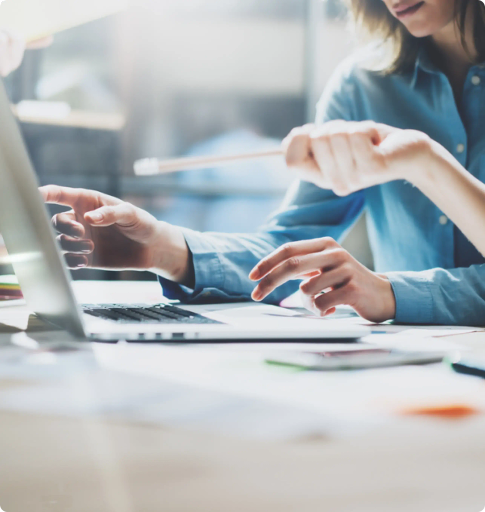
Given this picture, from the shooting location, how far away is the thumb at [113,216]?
1.88 ft

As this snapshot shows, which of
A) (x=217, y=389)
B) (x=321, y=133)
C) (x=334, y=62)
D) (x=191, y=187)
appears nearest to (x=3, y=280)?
(x=321, y=133)

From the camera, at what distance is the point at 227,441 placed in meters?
0.21

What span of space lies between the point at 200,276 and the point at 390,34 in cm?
60

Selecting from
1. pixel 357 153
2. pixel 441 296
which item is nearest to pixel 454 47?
pixel 357 153

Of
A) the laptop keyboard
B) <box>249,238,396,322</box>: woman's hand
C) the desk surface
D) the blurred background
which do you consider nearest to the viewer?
the desk surface

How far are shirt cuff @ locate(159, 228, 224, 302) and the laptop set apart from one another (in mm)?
189

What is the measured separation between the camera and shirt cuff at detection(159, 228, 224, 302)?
2.35 ft

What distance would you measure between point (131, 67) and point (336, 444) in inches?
108

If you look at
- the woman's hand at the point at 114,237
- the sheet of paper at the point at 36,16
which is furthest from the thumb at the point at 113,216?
the sheet of paper at the point at 36,16

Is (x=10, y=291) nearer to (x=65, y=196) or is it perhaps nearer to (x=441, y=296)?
(x=65, y=196)

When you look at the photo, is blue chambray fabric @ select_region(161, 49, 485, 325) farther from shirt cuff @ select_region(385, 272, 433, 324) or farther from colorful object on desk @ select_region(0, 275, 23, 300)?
colorful object on desk @ select_region(0, 275, 23, 300)

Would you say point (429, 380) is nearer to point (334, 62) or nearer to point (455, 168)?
point (455, 168)

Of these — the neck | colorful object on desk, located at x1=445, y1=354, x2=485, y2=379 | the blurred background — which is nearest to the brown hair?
the neck

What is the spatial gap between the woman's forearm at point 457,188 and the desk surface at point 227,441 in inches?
15.8
